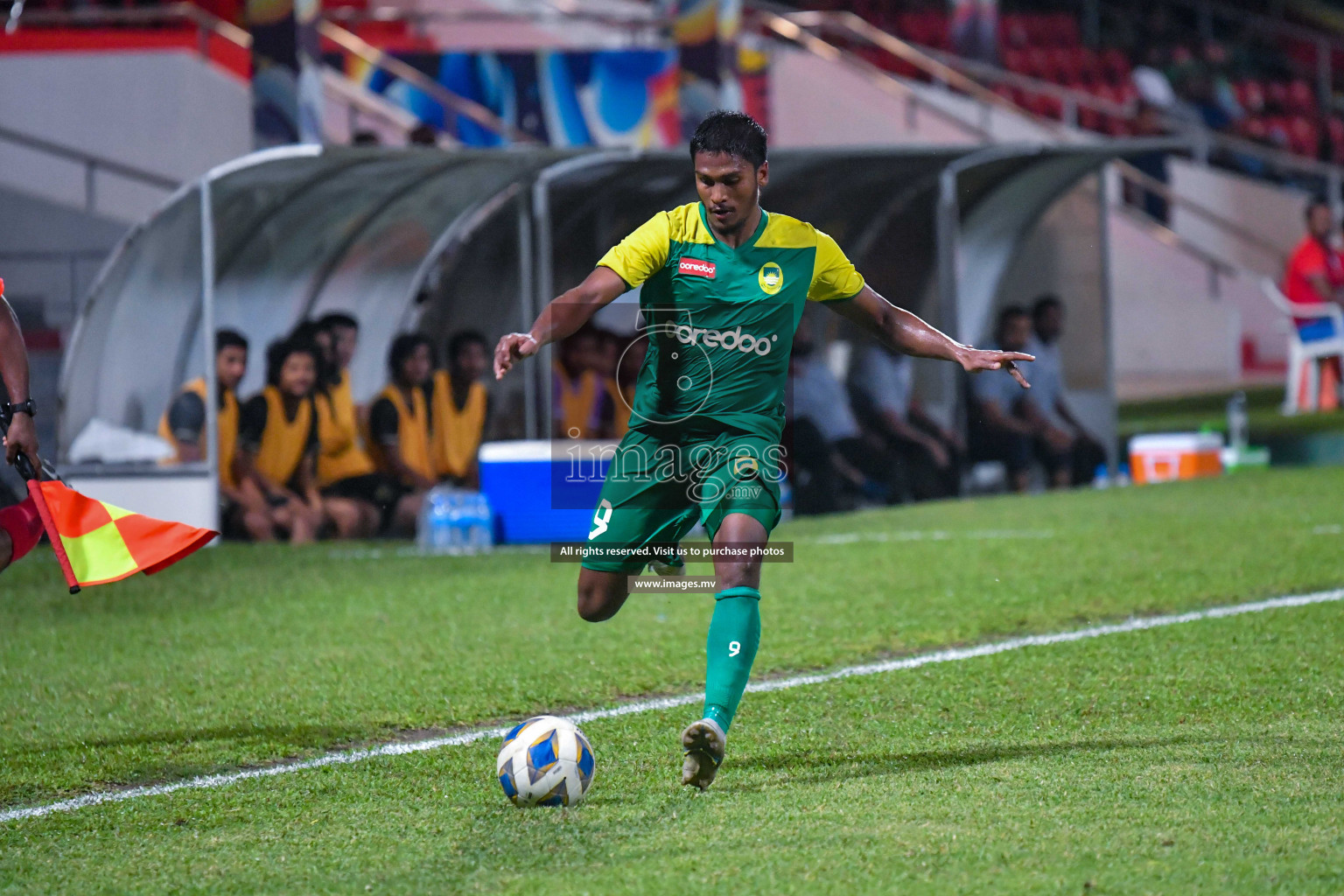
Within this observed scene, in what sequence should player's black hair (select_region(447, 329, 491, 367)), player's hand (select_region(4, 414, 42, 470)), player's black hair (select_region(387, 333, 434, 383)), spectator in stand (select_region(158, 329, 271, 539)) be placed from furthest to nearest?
player's black hair (select_region(447, 329, 491, 367)), player's black hair (select_region(387, 333, 434, 383)), spectator in stand (select_region(158, 329, 271, 539)), player's hand (select_region(4, 414, 42, 470))

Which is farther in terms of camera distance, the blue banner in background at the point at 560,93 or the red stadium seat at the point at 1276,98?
the red stadium seat at the point at 1276,98

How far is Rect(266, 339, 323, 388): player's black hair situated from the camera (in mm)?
11867

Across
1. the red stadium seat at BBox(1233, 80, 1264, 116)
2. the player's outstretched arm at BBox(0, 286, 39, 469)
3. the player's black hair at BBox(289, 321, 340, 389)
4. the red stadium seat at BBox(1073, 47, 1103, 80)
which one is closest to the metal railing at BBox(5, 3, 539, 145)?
the player's black hair at BBox(289, 321, 340, 389)

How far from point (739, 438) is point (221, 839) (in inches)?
70.8

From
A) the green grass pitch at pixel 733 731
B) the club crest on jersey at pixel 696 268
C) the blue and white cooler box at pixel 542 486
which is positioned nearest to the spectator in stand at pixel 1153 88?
the blue and white cooler box at pixel 542 486

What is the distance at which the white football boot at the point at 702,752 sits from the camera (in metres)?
4.42

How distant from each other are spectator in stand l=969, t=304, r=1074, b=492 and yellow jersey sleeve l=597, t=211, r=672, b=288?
29.5 ft

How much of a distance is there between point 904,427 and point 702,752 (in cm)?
956

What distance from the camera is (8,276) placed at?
13.9m

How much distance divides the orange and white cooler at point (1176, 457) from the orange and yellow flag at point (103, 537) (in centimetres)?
1000

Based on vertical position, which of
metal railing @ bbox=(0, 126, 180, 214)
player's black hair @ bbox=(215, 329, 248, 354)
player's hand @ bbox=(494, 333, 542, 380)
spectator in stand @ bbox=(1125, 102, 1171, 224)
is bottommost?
player's hand @ bbox=(494, 333, 542, 380)

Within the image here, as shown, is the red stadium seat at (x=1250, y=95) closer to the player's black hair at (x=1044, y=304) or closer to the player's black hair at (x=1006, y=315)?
the player's black hair at (x=1044, y=304)

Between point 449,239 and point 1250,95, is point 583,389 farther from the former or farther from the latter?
point 1250,95

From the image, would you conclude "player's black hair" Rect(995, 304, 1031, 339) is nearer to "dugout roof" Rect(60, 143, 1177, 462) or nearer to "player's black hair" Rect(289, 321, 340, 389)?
"dugout roof" Rect(60, 143, 1177, 462)
